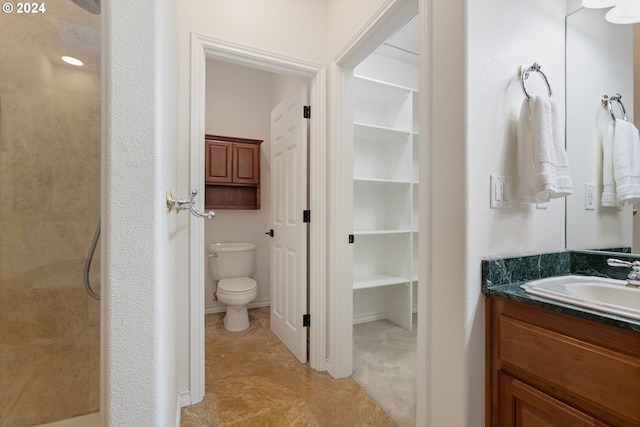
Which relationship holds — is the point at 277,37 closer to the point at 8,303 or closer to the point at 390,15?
the point at 390,15

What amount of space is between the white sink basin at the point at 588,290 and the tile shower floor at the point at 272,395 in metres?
1.02

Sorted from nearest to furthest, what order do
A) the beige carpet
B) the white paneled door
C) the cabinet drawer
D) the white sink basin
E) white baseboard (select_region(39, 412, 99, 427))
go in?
the cabinet drawer < the white sink basin < white baseboard (select_region(39, 412, 99, 427)) < the beige carpet < the white paneled door

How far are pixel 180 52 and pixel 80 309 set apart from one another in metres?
1.45

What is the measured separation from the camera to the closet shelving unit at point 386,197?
254cm

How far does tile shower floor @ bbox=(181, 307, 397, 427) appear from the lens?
1444 mm

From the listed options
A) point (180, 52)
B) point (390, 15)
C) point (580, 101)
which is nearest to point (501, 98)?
point (580, 101)

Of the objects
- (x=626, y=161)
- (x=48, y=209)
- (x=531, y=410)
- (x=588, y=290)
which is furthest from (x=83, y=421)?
(x=626, y=161)

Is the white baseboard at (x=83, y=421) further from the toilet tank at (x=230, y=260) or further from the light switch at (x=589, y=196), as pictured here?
the light switch at (x=589, y=196)

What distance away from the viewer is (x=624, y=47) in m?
1.12

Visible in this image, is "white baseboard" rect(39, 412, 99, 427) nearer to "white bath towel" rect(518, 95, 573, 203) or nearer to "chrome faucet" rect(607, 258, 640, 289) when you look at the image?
"white bath towel" rect(518, 95, 573, 203)

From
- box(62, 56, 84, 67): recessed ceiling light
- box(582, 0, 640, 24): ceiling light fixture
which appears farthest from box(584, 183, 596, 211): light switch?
box(62, 56, 84, 67): recessed ceiling light

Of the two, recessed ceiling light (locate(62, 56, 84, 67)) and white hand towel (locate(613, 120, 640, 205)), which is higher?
recessed ceiling light (locate(62, 56, 84, 67))

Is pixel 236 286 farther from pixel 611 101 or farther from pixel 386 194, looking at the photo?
pixel 611 101

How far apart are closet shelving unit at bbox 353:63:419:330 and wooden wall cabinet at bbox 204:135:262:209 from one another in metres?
1.19
